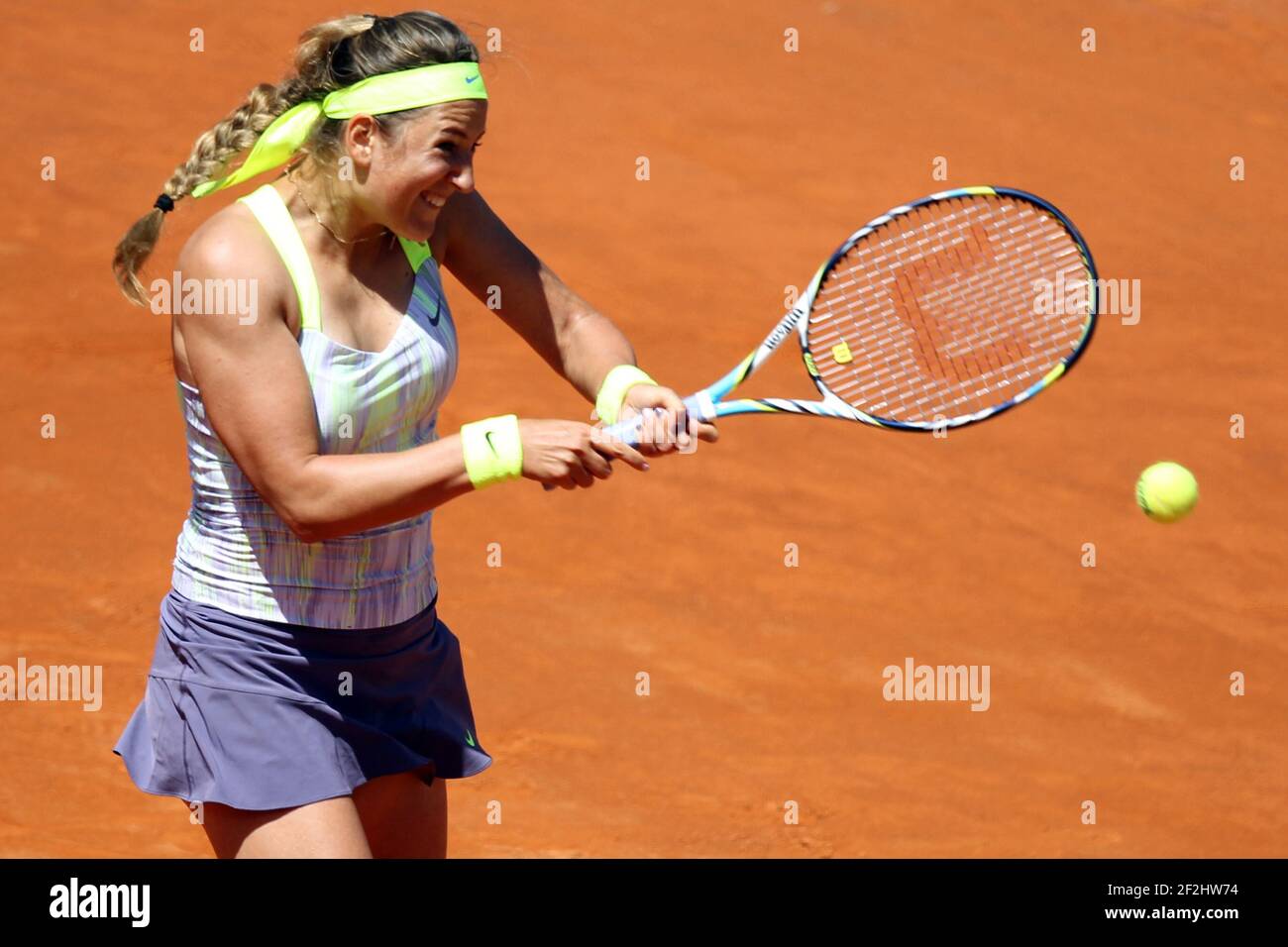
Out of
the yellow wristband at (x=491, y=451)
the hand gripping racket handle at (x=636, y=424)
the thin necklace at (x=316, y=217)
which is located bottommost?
the yellow wristband at (x=491, y=451)

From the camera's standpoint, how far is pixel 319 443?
237 cm

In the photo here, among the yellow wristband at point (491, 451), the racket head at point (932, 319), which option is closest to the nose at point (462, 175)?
the yellow wristband at point (491, 451)

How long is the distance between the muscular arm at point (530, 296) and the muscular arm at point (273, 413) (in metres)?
0.49

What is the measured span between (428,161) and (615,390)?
1.81ft

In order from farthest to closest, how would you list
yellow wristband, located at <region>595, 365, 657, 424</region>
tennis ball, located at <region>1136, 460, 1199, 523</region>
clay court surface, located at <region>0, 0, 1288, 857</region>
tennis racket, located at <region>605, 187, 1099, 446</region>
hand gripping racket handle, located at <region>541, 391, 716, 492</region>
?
clay court surface, located at <region>0, 0, 1288, 857</region>
tennis ball, located at <region>1136, 460, 1199, 523</region>
tennis racket, located at <region>605, 187, 1099, 446</region>
yellow wristband, located at <region>595, 365, 657, 424</region>
hand gripping racket handle, located at <region>541, 391, 716, 492</region>

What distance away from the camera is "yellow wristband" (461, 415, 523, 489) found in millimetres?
2355

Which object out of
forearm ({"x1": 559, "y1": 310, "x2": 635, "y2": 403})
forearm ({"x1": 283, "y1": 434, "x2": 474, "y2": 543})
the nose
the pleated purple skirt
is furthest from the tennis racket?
the pleated purple skirt

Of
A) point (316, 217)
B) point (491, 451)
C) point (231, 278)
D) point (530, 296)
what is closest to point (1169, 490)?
point (530, 296)

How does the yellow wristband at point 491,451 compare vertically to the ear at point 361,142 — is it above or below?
below

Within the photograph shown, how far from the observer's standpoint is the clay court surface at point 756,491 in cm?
467

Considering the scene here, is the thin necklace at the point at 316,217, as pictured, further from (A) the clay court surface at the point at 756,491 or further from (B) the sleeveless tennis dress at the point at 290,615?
(A) the clay court surface at the point at 756,491

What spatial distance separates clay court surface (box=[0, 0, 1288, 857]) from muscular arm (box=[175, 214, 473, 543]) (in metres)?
2.27

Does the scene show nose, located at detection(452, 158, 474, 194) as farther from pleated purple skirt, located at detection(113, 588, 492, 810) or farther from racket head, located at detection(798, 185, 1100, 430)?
racket head, located at detection(798, 185, 1100, 430)

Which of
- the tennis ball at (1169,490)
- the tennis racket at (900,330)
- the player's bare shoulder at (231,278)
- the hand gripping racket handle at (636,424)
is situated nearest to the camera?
the player's bare shoulder at (231,278)
